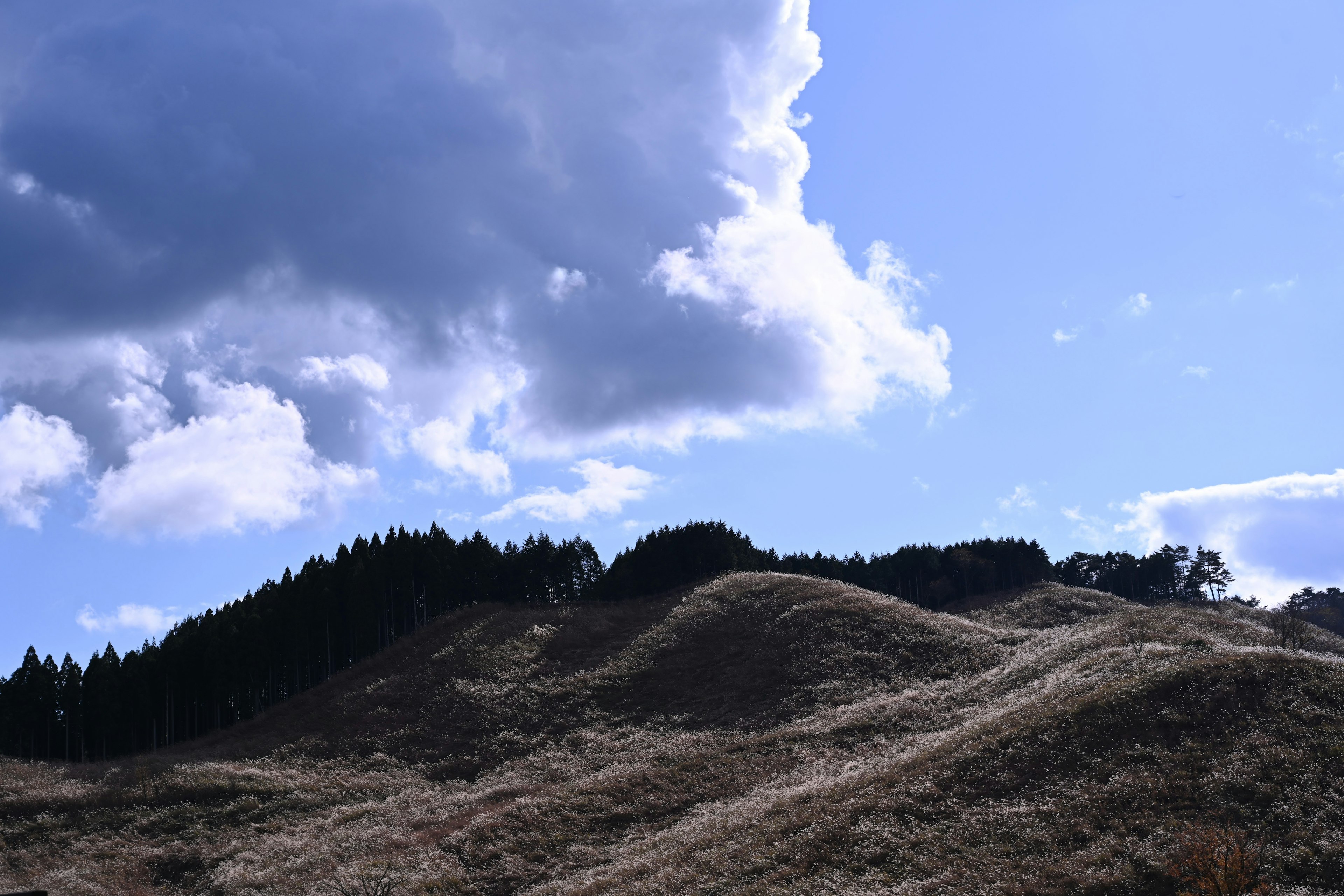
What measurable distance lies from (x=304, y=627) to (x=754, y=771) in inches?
2668

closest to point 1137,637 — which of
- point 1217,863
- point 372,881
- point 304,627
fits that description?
point 1217,863

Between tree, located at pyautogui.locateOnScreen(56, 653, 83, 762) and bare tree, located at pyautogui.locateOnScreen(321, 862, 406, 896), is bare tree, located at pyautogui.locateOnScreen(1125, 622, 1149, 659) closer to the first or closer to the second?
bare tree, located at pyautogui.locateOnScreen(321, 862, 406, 896)

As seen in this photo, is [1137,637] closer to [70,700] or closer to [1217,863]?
[1217,863]

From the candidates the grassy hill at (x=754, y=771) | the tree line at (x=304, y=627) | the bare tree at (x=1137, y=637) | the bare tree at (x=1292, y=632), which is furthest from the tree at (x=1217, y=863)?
the tree line at (x=304, y=627)

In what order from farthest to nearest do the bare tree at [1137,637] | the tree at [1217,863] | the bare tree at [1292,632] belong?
1. the bare tree at [1292,632]
2. the bare tree at [1137,637]
3. the tree at [1217,863]

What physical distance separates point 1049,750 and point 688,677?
42.9 meters

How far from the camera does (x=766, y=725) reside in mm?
59531

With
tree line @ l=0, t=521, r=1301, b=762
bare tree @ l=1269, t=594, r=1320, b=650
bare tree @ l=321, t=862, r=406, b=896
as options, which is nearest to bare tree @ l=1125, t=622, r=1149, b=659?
bare tree @ l=1269, t=594, r=1320, b=650

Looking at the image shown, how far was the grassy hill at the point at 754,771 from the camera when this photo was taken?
3000 centimetres

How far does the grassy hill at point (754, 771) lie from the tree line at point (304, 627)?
10.2m

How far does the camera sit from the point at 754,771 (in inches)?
1909

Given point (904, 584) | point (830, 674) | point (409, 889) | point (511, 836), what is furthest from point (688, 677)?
point (904, 584)

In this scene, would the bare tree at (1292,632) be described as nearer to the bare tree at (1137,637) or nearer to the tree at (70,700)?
the bare tree at (1137,637)

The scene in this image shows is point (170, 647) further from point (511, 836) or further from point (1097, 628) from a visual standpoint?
point (1097, 628)
